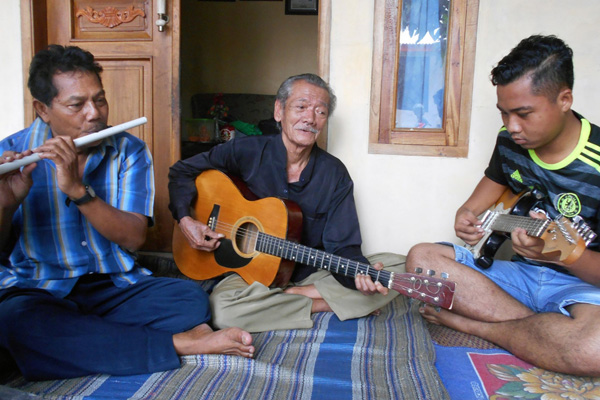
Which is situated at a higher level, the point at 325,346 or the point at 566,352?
the point at 566,352

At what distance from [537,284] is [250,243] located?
1.17m

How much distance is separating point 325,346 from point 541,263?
0.91 metres

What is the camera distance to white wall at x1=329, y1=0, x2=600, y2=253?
2.32 meters

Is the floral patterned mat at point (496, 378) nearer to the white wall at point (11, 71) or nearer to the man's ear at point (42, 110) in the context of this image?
the man's ear at point (42, 110)

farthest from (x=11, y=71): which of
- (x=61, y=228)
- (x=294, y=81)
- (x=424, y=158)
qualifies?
(x=424, y=158)

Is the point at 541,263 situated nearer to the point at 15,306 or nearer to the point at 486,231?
the point at 486,231

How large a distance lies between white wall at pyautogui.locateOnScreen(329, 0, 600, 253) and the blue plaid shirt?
1181mm

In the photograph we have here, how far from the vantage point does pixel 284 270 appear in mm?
1999

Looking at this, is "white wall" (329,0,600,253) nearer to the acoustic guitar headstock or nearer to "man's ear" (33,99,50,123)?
the acoustic guitar headstock

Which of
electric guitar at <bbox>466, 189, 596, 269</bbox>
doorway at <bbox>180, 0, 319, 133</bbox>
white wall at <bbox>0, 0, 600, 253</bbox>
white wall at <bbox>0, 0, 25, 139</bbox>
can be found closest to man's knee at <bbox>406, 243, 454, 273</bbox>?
electric guitar at <bbox>466, 189, 596, 269</bbox>

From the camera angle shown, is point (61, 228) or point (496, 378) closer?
point (496, 378)

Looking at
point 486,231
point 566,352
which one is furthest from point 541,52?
point 566,352

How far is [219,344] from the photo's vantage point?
5.32 ft

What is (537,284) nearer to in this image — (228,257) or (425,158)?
(425,158)
